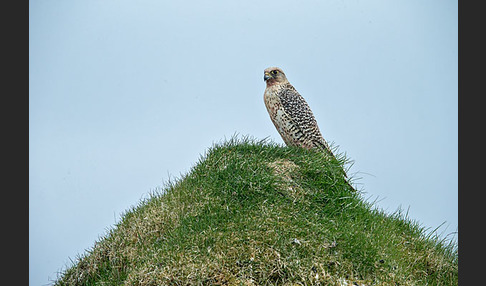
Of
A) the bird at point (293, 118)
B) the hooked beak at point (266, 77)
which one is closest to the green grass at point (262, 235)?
the bird at point (293, 118)

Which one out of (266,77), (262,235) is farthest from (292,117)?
(262,235)

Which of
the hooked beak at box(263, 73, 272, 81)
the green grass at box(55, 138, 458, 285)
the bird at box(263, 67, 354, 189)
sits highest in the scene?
the hooked beak at box(263, 73, 272, 81)

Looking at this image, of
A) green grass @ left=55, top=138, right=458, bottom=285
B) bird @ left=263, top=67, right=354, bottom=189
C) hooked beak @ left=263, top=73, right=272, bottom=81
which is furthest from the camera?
hooked beak @ left=263, top=73, right=272, bottom=81

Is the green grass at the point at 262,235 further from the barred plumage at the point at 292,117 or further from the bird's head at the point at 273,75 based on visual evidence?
the bird's head at the point at 273,75

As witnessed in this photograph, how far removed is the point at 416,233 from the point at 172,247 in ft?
14.1

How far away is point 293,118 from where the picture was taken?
947cm

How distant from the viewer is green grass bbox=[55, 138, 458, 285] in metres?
6.77

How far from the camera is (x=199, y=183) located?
331 inches

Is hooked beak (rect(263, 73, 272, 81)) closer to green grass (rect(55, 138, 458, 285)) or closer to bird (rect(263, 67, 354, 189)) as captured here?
bird (rect(263, 67, 354, 189))

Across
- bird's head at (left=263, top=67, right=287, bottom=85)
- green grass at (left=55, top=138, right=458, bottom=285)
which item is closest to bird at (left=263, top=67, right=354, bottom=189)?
bird's head at (left=263, top=67, right=287, bottom=85)

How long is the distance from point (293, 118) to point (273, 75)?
98cm

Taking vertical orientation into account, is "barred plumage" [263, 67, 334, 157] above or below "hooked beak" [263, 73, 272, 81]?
below

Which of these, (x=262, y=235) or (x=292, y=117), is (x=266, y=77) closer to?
(x=292, y=117)

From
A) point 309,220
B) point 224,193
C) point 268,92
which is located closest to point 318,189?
point 309,220
